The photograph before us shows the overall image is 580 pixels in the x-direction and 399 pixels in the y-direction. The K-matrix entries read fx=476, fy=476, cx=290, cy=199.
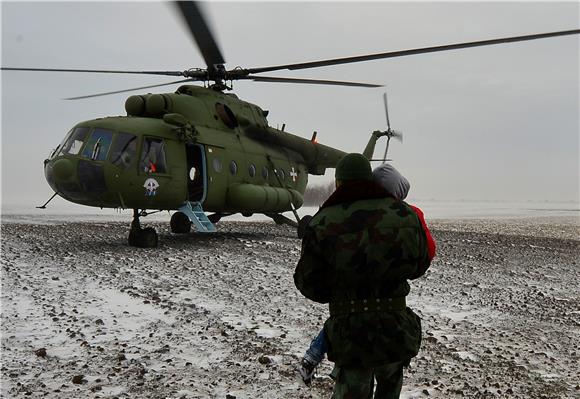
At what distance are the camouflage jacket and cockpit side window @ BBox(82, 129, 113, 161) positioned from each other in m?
8.49

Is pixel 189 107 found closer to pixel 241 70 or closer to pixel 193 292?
pixel 241 70

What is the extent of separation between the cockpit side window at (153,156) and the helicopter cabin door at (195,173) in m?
0.90

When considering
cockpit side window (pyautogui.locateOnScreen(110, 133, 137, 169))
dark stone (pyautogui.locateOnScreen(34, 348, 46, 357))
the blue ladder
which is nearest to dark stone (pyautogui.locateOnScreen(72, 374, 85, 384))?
dark stone (pyautogui.locateOnScreen(34, 348, 46, 357))

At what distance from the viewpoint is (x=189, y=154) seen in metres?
12.1

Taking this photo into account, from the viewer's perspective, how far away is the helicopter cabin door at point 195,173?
466 inches

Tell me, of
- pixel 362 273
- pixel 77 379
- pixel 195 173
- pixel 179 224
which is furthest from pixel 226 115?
pixel 362 273

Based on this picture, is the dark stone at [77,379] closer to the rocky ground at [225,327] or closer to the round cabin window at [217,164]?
the rocky ground at [225,327]

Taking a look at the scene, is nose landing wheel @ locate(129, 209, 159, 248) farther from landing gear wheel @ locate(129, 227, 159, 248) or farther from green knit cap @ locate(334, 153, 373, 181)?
green knit cap @ locate(334, 153, 373, 181)

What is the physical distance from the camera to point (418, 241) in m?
2.66

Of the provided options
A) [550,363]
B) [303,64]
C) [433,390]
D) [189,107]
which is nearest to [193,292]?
[433,390]

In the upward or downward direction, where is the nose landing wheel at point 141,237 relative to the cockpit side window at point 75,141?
downward

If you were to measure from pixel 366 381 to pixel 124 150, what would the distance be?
8813 millimetres

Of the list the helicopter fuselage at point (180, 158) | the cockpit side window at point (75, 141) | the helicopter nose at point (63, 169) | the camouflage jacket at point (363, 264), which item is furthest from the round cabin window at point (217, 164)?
the camouflage jacket at point (363, 264)

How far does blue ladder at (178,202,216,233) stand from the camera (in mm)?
11273
